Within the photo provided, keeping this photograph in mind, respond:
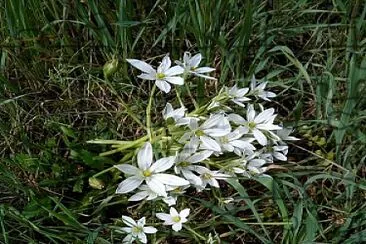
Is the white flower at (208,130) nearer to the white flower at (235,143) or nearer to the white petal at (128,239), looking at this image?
the white flower at (235,143)

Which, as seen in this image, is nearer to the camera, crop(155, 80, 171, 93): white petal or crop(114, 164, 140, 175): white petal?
crop(114, 164, 140, 175): white petal

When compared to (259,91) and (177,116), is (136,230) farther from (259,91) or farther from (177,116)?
(259,91)

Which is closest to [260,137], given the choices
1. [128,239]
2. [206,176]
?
[206,176]

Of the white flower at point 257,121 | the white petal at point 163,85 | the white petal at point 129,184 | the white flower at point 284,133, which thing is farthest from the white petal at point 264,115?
the white petal at point 129,184

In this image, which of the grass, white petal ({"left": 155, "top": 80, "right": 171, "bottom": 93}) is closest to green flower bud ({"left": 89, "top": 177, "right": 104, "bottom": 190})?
the grass

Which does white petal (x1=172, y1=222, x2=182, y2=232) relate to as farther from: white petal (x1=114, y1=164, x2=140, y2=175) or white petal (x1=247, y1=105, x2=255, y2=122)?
white petal (x1=247, y1=105, x2=255, y2=122)
